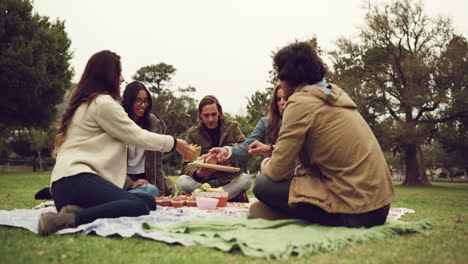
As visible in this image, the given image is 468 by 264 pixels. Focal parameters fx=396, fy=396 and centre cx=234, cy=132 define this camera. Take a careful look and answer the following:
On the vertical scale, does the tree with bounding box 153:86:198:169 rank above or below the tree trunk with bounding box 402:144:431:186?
above

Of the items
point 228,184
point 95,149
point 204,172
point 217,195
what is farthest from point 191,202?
point 95,149

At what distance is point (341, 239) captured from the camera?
286 cm

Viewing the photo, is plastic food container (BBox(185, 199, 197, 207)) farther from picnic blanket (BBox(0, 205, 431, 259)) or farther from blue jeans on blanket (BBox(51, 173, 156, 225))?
blue jeans on blanket (BBox(51, 173, 156, 225))

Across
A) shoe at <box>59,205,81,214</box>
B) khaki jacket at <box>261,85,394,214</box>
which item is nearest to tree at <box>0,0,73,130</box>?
shoe at <box>59,205,81,214</box>

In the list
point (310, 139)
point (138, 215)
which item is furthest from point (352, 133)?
point (138, 215)

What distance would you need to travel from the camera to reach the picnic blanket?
2625 mm

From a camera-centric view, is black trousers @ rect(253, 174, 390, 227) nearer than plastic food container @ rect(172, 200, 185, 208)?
Yes

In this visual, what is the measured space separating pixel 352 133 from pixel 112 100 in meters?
2.20

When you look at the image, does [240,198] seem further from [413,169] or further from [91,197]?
[413,169]

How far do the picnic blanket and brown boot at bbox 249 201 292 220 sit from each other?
0.29 meters

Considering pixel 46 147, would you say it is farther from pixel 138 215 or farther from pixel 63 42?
pixel 138 215

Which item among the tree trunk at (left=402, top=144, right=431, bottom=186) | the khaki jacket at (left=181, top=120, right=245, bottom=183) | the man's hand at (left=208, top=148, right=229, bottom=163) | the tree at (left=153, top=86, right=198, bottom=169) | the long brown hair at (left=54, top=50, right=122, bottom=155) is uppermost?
the tree at (left=153, top=86, right=198, bottom=169)

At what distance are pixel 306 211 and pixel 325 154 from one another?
1.97 ft

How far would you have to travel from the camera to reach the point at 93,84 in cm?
383
